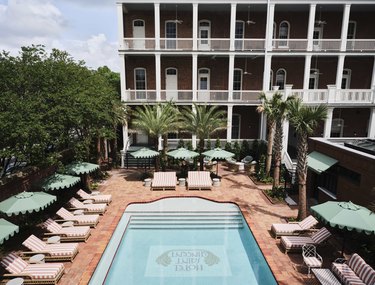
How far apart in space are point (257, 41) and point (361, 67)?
407 inches

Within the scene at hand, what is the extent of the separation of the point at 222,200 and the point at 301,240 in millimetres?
5523

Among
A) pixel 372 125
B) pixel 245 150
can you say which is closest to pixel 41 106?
pixel 245 150

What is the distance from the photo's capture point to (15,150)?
34.8 feet

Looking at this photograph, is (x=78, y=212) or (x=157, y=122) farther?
(x=157, y=122)

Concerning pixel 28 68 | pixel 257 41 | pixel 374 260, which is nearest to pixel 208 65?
pixel 257 41

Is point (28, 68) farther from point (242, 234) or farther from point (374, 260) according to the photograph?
point (374, 260)

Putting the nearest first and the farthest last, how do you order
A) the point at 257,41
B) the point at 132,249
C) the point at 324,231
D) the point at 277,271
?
the point at 277,271 < the point at 324,231 < the point at 132,249 < the point at 257,41

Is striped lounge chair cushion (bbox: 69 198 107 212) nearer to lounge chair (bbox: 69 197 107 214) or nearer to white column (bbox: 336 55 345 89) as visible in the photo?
lounge chair (bbox: 69 197 107 214)

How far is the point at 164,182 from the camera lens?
17000 millimetres

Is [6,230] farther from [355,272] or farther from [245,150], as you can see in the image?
[245,150]

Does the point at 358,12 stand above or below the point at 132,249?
above

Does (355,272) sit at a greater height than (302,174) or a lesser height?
lesser

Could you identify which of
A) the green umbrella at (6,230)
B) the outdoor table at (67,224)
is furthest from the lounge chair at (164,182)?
Answer: the green umbrella at (6,230)

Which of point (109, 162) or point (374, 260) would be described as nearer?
point (374, 260)
